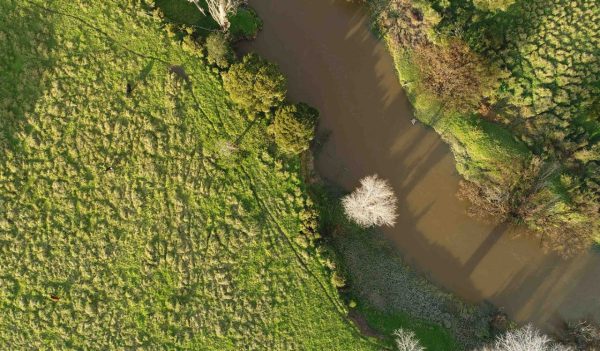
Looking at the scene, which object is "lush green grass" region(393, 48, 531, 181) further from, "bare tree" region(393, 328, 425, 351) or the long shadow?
the long shadow

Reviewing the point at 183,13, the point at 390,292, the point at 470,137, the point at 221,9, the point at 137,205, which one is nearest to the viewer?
the point at 221,9

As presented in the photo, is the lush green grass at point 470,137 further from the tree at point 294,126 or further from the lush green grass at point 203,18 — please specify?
the lush green grass at point 203,18

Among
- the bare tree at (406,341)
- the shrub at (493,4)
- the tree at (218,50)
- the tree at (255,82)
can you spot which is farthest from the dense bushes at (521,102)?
the tree at (218,50)

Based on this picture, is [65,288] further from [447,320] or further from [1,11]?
[447,320]

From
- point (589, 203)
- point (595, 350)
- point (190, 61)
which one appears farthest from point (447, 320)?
point (190, 61)

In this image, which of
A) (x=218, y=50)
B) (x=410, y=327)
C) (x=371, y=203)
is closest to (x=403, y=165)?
(x=371, y=203)

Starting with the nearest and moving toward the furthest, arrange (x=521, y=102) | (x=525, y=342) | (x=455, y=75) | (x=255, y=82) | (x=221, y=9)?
(x=255, y=82) < (x=525, y=342) < (x=221, y=9) < (x=455, y=75) < (x=521, y=102)

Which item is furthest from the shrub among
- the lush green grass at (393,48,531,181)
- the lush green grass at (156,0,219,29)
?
the lush green grass at (156,0,219,29)

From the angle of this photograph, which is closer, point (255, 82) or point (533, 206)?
point (255, 82)

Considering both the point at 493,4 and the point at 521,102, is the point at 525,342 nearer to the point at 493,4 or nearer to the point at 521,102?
the point at 521,102
